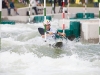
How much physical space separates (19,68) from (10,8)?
44.6 ft

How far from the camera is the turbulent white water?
28.9ft

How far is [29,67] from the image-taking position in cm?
919

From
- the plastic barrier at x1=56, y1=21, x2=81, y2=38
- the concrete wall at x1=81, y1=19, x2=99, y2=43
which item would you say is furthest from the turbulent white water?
the plastic barrier at x1=56, y1=21, x2=81, y2=38

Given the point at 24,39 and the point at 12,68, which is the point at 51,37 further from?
the point at 12,68

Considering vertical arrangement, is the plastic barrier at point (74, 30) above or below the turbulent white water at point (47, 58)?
above

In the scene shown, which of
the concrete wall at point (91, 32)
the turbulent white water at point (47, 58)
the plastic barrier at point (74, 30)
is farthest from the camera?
the plastic barrier at point (74, 30)

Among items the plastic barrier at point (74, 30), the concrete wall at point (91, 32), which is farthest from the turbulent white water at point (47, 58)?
the plastic barrier at point (74, 30)

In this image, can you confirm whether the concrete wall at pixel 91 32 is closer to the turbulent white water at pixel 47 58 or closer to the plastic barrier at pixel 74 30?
the turbulent white water at pixel 47 58

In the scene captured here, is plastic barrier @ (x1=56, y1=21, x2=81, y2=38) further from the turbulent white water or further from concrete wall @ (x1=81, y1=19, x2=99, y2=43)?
concrete wall @ (x1=81, y1=19, x2=99, y2=43)

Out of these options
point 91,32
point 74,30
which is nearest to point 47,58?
point 91,32

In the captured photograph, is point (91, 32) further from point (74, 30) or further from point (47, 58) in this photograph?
point (47, 58)

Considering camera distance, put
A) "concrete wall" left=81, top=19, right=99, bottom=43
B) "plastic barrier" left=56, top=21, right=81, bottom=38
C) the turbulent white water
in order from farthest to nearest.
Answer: "plastic barrier" left=56, top=21, right=81, bottom=38 → "concrete wall" left=81, top=19, right=99, bottom=43 → the turbulent white water

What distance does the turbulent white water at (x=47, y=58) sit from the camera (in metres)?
8.81

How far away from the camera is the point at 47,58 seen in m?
10.2
